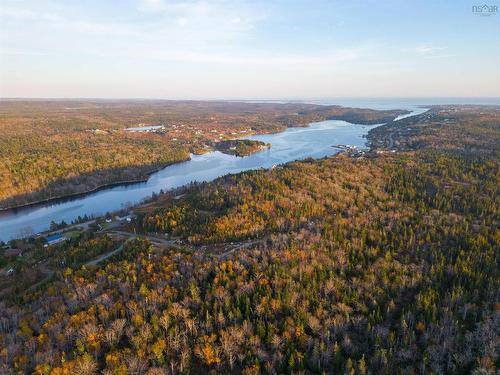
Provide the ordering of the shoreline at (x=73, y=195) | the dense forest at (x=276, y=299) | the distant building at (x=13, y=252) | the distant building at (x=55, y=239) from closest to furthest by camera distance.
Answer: the dense forest at (x=276, y=299)
the distant building at (x=13, y=252)
the distant building at (x=55, y=239)
the shoreline at (x=73, y=195)

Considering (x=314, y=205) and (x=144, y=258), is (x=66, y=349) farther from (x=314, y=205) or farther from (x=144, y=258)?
(x=314, y=205)

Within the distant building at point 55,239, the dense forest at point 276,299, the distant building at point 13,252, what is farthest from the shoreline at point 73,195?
the dense forest at point 276,299

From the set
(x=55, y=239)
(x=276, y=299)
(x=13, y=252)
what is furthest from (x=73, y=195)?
(x=276, y=299)

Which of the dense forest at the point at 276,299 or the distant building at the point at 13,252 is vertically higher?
the dense forest at the point at 276,299

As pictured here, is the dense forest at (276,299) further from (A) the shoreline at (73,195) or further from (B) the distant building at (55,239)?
(A) the shoreline at (73,195)

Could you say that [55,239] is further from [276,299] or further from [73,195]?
[276,299]

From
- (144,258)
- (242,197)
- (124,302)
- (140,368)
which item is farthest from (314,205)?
(140,368)
